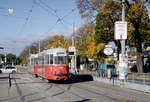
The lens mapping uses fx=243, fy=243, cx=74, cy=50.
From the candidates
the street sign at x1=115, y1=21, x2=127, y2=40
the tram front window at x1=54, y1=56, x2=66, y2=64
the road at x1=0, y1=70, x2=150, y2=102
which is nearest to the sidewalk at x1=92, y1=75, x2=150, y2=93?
the road at x1=0, y1=70, x2=150, y2=102

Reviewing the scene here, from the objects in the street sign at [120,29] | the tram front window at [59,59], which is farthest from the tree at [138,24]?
the tram front window at [59,59]

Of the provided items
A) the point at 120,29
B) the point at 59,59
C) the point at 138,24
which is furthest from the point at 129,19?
the point at 59,59

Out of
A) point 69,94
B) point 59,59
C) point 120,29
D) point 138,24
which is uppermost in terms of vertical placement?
point 138,24

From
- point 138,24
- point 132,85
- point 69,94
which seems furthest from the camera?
point 138,24

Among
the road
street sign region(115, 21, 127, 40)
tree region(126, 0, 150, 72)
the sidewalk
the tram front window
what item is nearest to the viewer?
the road

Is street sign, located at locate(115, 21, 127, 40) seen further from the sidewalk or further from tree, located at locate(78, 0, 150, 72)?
tree, located at locate(78, 0, 150, 72)

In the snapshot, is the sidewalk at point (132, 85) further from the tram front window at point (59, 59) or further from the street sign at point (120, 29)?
the tram front window at point (59, 59)

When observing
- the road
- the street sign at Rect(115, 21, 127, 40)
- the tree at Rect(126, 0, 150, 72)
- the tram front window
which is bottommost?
the road

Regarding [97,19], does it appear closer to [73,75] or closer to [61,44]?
[73,75]

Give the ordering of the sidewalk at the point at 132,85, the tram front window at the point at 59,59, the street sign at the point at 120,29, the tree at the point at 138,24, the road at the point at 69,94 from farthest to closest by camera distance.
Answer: the tree at the point at 138,24 → the tram front window at the point at 59,59 → the street sign at the point at 120,29 → the sidewalk at the point at 132,85 → the road at the point at 69,94

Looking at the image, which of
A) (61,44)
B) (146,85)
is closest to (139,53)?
(146,85)

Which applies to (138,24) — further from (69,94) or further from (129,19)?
(69,94)

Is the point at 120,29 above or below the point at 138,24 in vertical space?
below

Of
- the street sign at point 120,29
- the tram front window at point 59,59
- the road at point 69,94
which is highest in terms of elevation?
the street sign at point 120,29
